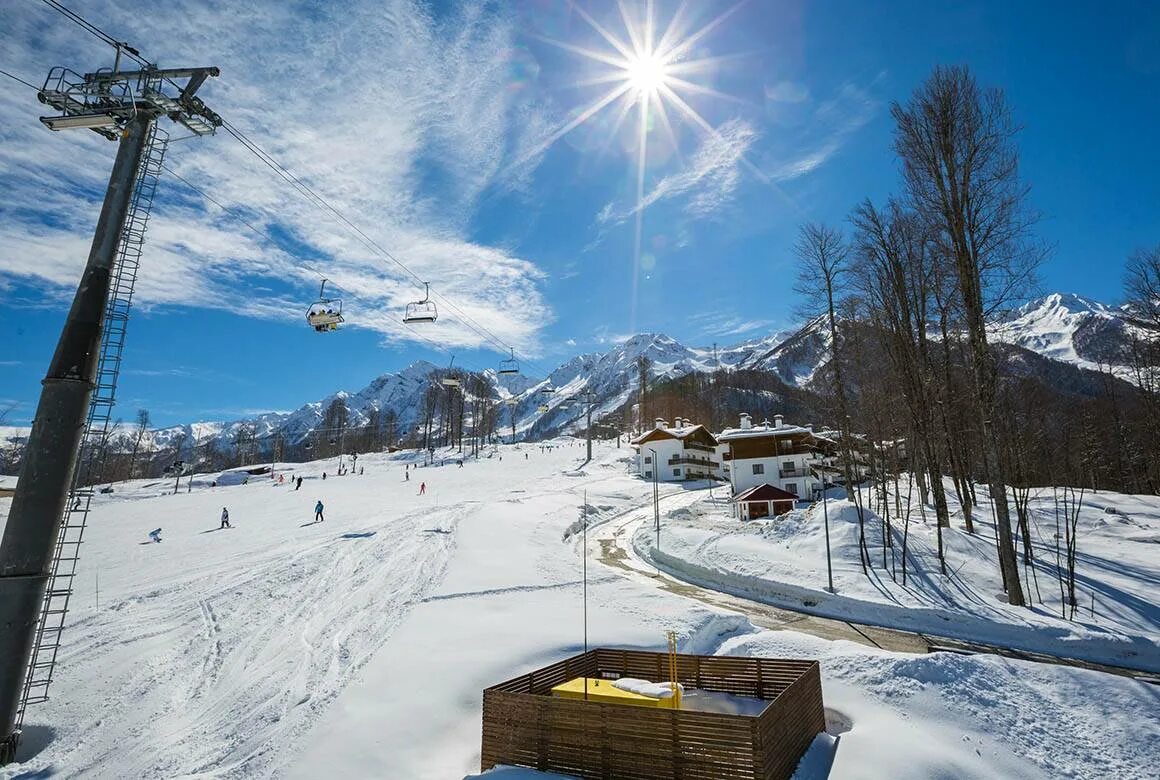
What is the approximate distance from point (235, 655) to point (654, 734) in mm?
11998

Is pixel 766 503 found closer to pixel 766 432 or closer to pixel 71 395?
pixel 766 432

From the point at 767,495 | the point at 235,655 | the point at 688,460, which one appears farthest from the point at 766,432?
the point at 235,655

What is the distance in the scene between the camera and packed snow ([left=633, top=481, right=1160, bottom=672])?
14.7m

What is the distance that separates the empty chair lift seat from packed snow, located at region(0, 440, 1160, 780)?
1.37 metres

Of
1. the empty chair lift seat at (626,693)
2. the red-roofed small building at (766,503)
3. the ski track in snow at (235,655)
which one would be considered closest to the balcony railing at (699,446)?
the red-roofed small building at (766,503)

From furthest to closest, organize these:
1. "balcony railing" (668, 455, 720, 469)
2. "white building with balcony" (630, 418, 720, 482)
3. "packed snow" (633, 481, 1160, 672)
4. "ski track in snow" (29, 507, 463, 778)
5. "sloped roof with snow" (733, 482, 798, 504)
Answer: "balcony railing" (668, 455, 720, 469), "white building with balcony" (630, 418, 720, 482), "sloped roof with snow" (733, 482, 798, 504), "packed snow" (633, 481, 1160, 672), "ski track in snow" (29, 507, 463, 778)

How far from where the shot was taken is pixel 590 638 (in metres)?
14.1

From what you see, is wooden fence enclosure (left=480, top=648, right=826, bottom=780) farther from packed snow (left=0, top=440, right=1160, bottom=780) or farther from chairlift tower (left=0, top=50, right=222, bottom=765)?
chairlift tower (left=0, top=50, right=222, bottom=765)

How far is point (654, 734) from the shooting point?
23.3 feet

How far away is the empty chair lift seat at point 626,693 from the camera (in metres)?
7.98

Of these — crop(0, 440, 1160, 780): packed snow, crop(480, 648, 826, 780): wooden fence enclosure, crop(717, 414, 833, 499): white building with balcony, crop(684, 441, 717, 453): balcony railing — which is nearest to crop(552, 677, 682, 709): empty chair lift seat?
crop(480, 648, 826, 780): wooden fence enclosure

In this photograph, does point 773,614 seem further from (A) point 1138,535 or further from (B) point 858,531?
(A) point 1138,535

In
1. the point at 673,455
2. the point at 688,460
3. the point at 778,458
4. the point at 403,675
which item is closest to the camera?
the point at 403,675

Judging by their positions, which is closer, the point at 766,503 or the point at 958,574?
the point at 958,574
